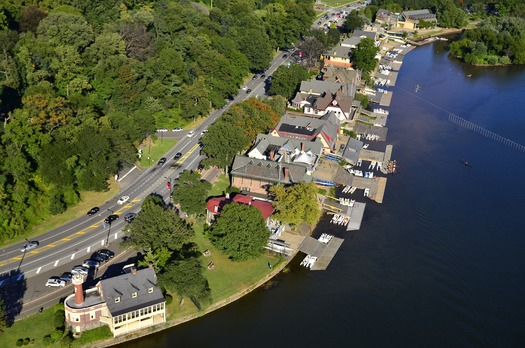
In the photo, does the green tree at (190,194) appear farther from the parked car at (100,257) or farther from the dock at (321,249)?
the dock at (321,249)

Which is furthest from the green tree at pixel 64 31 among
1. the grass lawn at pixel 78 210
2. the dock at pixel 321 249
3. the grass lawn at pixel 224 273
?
the dock at pixel 321 249

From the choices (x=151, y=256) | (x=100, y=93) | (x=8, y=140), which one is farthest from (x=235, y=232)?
(x=100, y=93)

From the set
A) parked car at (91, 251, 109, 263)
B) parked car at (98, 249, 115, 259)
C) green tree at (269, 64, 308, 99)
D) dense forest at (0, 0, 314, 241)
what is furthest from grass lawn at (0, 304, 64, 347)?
green tree at (269, 64, 308, 99)

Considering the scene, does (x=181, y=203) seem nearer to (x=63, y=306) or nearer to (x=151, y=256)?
(x=151, y=256)

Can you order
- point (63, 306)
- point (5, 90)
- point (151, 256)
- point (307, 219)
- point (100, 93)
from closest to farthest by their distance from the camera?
point (63, 306) → point (151, 256) → point (307, 219) → point (5, 90) → point (100, 93)

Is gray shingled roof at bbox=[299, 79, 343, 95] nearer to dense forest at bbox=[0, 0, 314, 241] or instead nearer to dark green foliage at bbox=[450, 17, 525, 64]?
dense forest at bbox=[0, 0, 314, 241]
